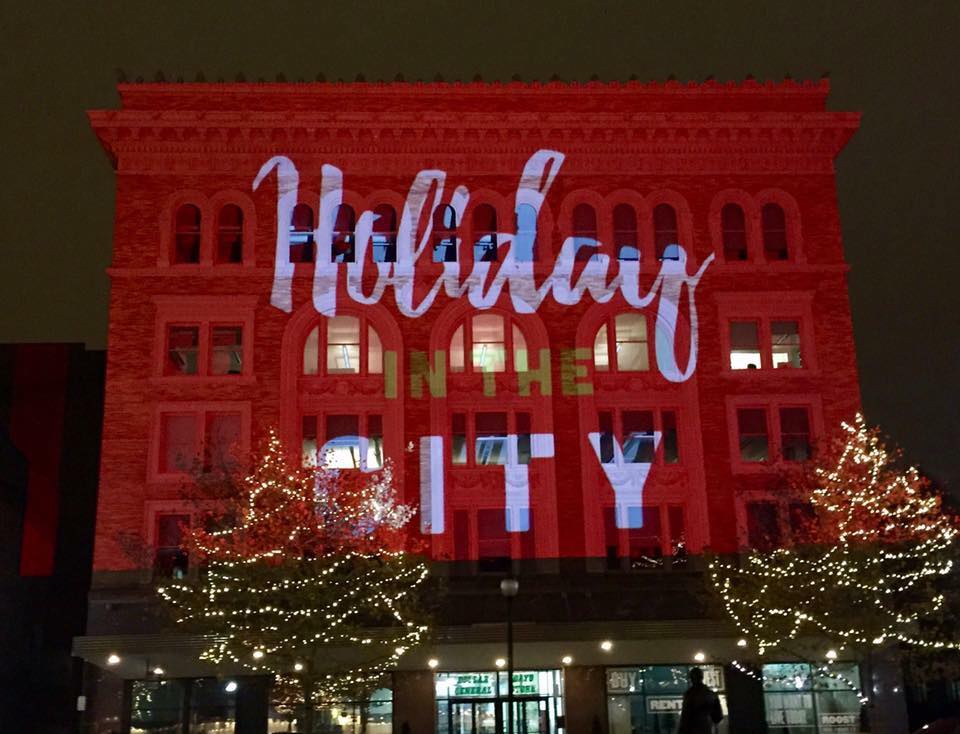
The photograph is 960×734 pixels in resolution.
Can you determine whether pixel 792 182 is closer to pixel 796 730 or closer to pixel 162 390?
pixel 796 730

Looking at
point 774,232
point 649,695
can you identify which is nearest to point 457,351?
point 774,232

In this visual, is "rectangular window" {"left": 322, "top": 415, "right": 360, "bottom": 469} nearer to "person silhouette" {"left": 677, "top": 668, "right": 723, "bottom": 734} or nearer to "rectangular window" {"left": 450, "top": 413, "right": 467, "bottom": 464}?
"rectangular window" {"left": 450, "top": 413, "right": 467, "bottom": 464}

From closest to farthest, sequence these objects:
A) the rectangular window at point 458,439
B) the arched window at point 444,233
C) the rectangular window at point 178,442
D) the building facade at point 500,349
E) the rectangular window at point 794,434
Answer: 1. the building facade at point 500,349
2. the rectangular window at point 178,442
3. the rectangular window at point 458,439
4. the rectangular window at point 794,434
5. the arched window at point 444,233

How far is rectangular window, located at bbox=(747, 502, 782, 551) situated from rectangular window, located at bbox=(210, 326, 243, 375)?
17737mm

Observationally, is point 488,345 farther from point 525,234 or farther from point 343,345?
point 343,345

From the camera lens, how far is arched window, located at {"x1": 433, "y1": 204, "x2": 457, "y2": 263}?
4306 cm

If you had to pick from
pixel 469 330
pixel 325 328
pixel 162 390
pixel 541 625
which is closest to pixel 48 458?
pixel 162 390

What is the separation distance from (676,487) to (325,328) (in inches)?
514

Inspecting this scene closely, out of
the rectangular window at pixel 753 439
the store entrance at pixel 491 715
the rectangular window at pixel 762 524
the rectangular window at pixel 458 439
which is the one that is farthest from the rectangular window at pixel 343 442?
the rectangular window at pixel 762 524

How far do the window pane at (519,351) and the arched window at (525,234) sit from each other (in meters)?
2.60

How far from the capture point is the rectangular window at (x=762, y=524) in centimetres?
3956

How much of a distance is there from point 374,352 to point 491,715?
12.7 meters

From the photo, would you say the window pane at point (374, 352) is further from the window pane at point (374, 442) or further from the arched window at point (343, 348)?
the window pane at point (374, 442)

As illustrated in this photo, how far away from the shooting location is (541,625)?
123 ft
